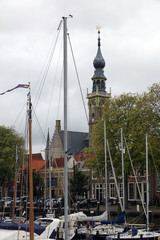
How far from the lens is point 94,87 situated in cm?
12825

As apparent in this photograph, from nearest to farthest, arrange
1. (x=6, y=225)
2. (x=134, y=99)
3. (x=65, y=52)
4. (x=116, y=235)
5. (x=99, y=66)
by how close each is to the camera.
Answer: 1. (x=65, y=52)
2. (x=6, y=225)
3. (x=116, y=235)
4. (x=134, y=99)
5. (x=99, y=66)

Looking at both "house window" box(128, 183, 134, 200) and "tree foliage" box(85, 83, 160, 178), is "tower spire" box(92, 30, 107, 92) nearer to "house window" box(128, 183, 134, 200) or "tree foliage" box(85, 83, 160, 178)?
"house window" box(128, 183, 134, 200)

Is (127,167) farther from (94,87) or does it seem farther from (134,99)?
(94,87)

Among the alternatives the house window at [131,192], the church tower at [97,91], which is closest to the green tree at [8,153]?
the house window at [131,192]

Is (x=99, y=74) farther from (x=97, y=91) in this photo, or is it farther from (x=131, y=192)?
(x=131, y=192)

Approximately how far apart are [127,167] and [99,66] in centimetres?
7359

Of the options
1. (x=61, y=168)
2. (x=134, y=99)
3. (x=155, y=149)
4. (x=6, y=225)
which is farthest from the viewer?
(x=61, y=168)

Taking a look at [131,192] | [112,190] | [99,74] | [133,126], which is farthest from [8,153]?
[99,74]

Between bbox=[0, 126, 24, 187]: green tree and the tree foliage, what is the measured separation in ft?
73.3

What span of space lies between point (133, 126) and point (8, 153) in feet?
108

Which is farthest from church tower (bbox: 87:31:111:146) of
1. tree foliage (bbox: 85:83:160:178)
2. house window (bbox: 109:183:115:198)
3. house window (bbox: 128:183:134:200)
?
tree foliage (bbox: 85:83:160:178)

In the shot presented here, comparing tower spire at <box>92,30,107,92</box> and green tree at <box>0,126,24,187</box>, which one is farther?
tower spire at <box>92,30,107,92</box>

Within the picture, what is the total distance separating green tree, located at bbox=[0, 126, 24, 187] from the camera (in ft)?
258

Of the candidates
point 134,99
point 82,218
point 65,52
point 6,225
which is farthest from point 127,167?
point 65,52
